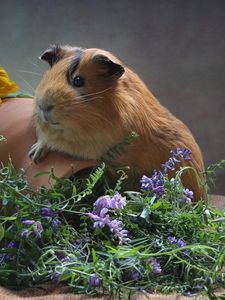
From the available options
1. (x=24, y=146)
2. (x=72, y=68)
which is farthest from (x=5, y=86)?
(x=72, y=68)

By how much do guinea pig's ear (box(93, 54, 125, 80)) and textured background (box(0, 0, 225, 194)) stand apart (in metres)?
0.56

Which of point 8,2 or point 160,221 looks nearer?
point 160,221

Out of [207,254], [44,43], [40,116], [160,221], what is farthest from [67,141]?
[44,43]

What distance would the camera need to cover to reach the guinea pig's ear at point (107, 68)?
1006mm

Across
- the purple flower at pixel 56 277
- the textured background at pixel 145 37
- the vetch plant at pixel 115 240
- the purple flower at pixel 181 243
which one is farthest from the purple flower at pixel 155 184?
the textured background at pixel 145 37

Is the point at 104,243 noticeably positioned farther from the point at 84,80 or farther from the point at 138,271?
the point at 84,80

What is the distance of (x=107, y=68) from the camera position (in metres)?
1.02

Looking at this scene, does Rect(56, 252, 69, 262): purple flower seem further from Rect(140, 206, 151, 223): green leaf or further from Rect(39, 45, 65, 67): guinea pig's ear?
Rect(39, 45, 65, 67): guinea pig's ear

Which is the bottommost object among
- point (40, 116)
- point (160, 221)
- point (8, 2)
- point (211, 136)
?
point (211, 136)

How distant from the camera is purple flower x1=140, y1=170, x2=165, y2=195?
3.12ft

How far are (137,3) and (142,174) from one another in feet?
2.30

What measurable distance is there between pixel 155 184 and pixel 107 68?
215 mm

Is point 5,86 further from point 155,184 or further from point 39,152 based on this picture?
point 155,184

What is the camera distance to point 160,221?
3.12ft
